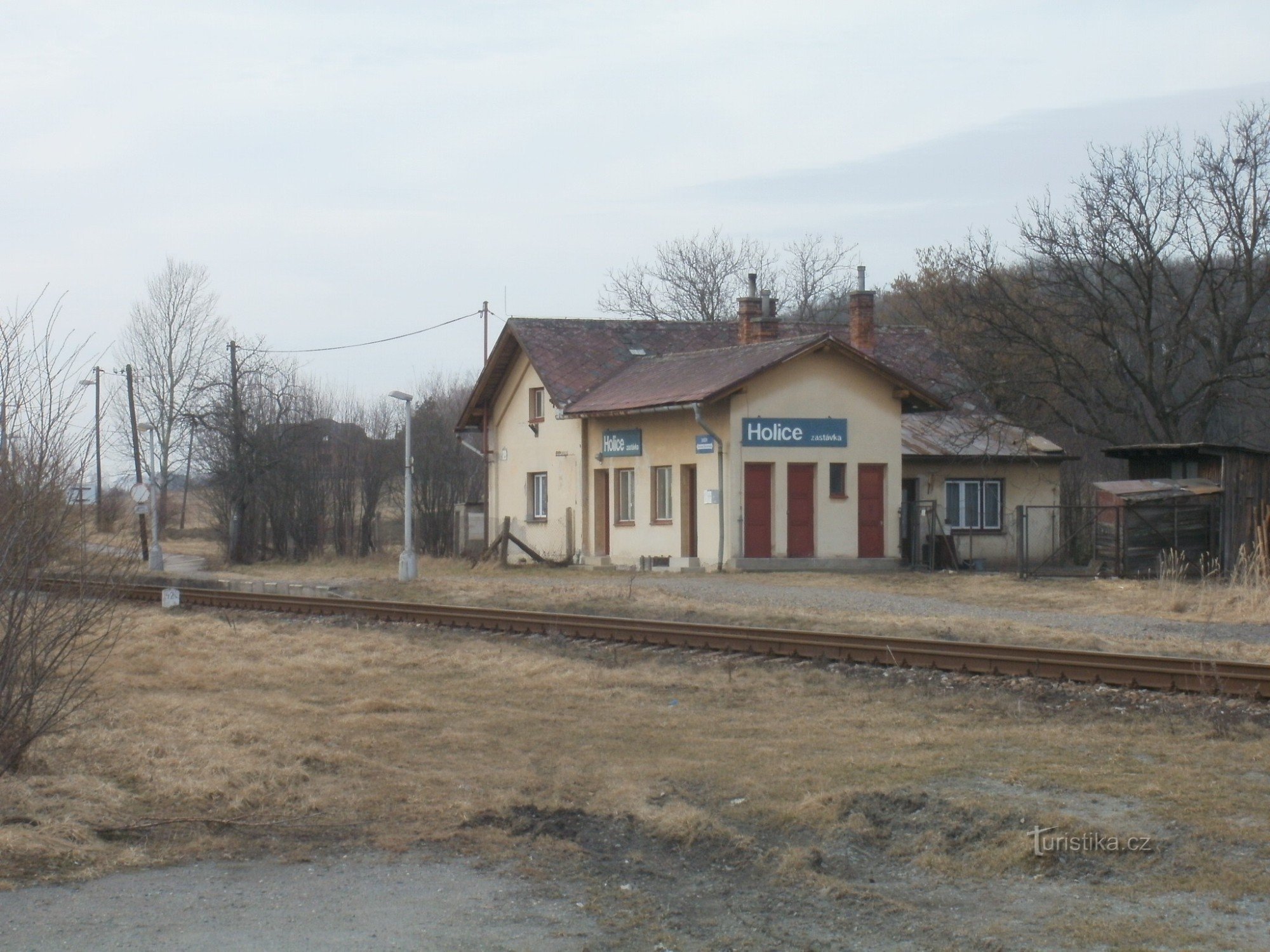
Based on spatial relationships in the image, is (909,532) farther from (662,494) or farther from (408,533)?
(408,533)

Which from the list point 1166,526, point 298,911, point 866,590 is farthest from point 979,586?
point 298,911

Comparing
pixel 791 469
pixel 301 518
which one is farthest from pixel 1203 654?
pixel 301 518

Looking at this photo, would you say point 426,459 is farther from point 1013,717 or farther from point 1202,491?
point 1013,717

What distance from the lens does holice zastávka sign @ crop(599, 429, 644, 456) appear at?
99.3 feet

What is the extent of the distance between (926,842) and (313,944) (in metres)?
3.13

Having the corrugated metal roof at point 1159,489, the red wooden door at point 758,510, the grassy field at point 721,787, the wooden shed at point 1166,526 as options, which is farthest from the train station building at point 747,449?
the grassy field at point 721,787

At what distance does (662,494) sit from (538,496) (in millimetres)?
5260

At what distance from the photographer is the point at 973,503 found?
3353cm

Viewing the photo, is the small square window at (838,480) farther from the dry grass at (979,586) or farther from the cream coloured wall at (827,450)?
the dry grass at (979,586)

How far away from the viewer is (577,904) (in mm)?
6117

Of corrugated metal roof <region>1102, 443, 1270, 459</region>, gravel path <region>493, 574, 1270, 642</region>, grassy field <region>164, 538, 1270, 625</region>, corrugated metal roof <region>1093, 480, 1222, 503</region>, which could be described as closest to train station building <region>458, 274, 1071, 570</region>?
grassy field <region>164, 538, 1270, 625</region>

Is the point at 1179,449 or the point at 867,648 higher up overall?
the point at 1179,449

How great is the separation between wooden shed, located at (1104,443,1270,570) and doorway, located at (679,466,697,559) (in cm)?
916

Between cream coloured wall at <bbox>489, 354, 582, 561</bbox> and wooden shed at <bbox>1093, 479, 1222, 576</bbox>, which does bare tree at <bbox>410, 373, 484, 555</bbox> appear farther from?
wooden shed at <bbox>1093, 479, 1222, 576</bbox>
